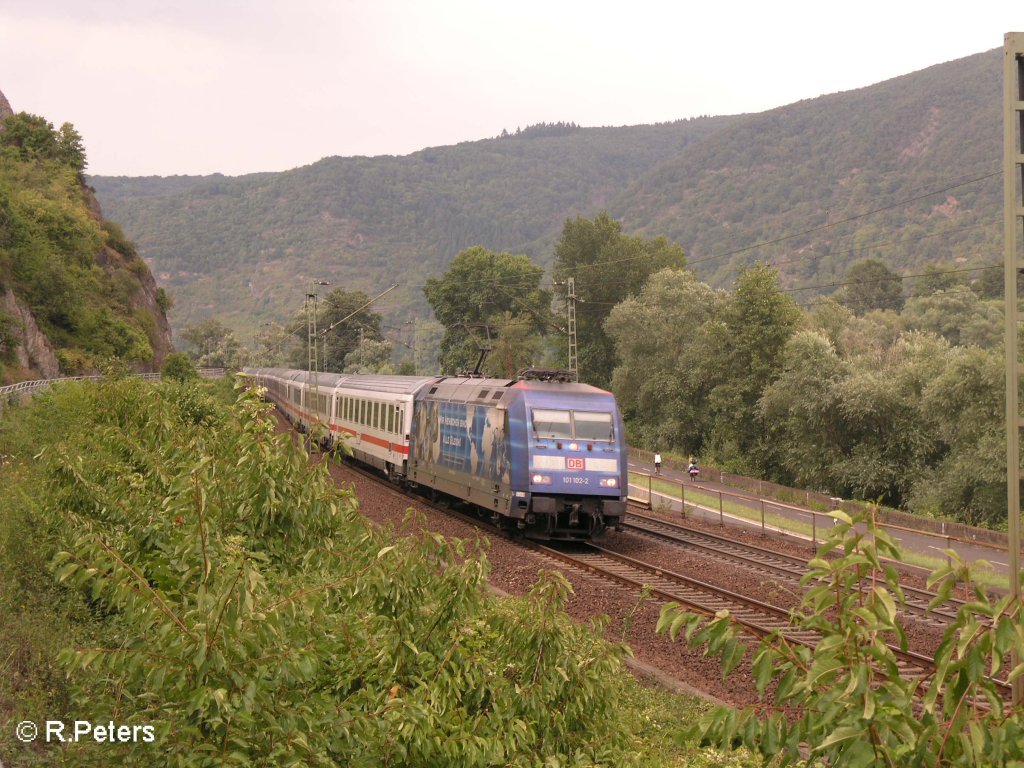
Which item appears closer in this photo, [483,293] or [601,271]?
[601,271]

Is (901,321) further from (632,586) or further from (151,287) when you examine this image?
(632,586)

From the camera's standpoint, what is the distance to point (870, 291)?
427 ft

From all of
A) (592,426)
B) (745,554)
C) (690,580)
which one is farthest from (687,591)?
(745,554)

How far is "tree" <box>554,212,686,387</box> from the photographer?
282 feet

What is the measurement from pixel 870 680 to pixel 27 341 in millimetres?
45698

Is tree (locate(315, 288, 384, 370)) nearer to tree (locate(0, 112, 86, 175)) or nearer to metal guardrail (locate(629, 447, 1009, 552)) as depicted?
tree (locate(0, 112, 86, 175))

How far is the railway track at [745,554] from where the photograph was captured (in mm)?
16361

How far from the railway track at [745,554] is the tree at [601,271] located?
5810 centimetres

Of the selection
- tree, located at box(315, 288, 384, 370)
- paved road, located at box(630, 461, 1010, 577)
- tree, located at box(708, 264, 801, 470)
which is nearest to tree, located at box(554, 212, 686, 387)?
tree, located at box(708, 264, 801, 470)

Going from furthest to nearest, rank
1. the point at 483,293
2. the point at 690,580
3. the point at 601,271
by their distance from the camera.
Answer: the point at 483,293
the point at 601,271
the point at 690,580

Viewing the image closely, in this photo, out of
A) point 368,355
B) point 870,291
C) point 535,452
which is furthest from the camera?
point 870,291

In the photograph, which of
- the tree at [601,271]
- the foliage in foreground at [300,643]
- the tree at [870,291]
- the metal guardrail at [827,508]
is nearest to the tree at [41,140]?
the tree at [601,271]

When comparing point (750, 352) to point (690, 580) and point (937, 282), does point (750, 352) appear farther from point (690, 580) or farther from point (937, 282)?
point (937, 282)

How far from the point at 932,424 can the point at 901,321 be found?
46.7 m
